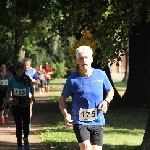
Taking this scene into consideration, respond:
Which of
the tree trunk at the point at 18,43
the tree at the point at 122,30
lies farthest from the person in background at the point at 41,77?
the tree at the point at 122,30

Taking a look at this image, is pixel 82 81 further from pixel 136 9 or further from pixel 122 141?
pixel 136 9

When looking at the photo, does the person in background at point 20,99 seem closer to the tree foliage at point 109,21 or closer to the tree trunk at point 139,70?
the tree foliage at point 109,21

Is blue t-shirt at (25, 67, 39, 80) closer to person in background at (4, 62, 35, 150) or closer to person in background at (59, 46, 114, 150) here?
person in background at (4, 62, 35, 150)

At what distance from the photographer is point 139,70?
81.3 ft

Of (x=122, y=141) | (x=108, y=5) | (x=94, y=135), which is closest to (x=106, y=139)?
(x=122, y=141)

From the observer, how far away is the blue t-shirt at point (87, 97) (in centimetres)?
747

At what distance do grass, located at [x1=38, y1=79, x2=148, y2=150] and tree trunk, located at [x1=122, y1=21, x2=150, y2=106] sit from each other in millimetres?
2900

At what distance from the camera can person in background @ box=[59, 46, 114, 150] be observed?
7438mm

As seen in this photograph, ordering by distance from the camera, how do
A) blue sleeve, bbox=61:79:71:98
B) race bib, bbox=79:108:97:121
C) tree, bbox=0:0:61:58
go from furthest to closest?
tree, bbox=0:0:61:58 < blue sleeve, bbox=61:79:71:98 < race bib, bbox=79:108:97:121

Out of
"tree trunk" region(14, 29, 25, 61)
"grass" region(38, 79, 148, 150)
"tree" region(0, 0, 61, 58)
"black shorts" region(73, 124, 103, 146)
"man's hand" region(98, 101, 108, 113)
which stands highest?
"tree" region(0, 0, 61, 58)

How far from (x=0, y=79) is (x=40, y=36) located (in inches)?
917

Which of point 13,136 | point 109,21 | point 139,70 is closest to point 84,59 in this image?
point 13,136

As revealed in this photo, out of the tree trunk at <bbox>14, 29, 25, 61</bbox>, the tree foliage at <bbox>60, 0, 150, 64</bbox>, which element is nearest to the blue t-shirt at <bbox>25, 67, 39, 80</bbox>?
the tree foliage at <bbox>60, 0, 150, 64</bbox>

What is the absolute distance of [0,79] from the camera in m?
17.5
